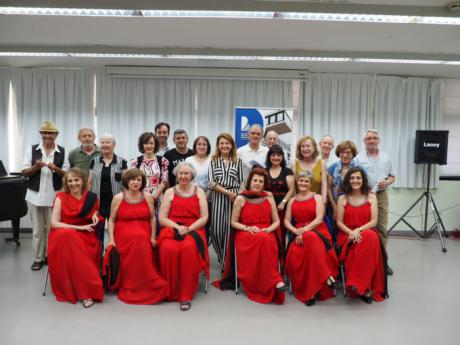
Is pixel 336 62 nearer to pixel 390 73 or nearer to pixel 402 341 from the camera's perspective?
pixel 390 73

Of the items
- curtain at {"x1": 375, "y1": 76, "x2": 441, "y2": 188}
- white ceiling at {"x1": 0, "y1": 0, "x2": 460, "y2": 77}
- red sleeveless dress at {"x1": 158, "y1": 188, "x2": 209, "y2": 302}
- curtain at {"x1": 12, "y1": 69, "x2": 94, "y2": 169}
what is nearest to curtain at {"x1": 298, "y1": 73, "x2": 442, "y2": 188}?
curtain at {"x1": 375, "y1": 76, "x2": 441, "y2": 188}

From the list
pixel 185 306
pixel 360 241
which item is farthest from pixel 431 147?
pixel 185 306

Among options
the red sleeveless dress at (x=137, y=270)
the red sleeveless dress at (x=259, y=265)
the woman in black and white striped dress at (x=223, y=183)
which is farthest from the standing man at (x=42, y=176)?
the red sleeveless dress at (x=259, y=265)

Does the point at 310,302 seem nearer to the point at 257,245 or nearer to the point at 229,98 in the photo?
the point at 257,245

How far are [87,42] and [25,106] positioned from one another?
2144 millimetres

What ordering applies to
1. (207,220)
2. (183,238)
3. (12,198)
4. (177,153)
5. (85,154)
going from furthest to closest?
1. (12,198)
2. (177,153)
3. (85,154)
4. (207,220)
5. (183,238)

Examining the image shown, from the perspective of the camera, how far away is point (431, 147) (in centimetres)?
562

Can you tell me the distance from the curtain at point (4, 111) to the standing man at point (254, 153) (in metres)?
4.26

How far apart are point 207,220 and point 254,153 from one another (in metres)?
0.95

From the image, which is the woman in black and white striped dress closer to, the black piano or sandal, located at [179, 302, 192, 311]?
sandal, located at [179, 302, 192, 311]

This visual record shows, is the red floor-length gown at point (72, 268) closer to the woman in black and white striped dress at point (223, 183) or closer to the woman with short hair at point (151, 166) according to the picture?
the woman with short hair at point (151, 166)

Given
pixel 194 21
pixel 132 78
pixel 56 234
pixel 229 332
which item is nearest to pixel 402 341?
pixel 229 332

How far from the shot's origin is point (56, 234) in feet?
10.3

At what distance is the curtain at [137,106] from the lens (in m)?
5.79
